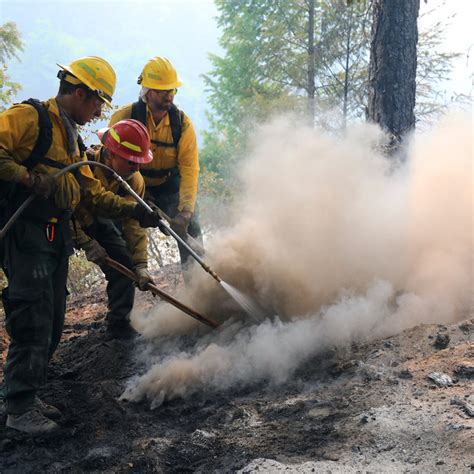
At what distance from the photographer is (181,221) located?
561cm

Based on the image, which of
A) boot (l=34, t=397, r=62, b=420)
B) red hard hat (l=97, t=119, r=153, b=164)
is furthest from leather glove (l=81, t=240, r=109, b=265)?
boot (l=34, t=397, r=62, b=420)

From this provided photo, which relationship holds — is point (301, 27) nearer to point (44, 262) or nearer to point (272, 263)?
point (272, 263)

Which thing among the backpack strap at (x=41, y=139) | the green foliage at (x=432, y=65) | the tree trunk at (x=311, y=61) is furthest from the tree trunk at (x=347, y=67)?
the backpack strap at (x=41, y=139)

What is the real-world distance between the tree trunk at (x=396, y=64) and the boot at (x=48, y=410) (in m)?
5.34

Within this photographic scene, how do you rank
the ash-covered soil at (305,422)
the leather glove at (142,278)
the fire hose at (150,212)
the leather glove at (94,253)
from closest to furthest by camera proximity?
the ash-covered soil at (305,422), the fire hose at (150,212), the leather glove at (94,253), the leather glove at (142,278)

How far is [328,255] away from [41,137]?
3.14m

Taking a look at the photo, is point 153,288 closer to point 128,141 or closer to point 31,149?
point 128,141

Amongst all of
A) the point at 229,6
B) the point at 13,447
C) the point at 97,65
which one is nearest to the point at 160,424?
the point at 13,447

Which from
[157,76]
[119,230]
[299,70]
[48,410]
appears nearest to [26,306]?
[48,410]

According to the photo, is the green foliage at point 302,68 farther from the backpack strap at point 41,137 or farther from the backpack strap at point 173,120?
the backpack strap at point 41,137

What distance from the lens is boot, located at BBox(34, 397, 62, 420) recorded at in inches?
154

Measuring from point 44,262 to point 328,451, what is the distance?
2.36 metres

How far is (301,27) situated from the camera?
18.0 meters

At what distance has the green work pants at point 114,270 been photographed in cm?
533
